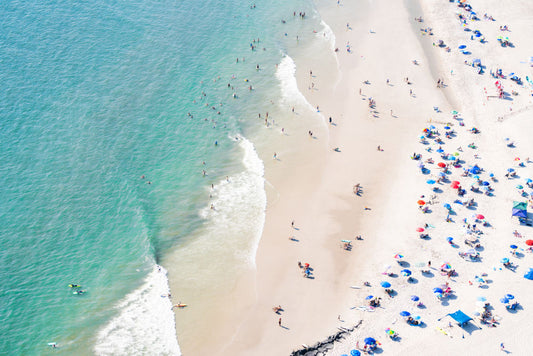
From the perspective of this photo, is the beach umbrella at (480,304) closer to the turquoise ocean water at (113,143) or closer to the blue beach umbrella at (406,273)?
the blue beach umbrella at (406,273)

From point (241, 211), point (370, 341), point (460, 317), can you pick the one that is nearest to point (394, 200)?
point (460, 317)

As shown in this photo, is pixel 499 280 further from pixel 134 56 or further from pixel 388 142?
pixel 134 56

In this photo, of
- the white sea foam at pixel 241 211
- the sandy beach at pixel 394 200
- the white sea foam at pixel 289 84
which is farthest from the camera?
the white sea foam at pixel 289 84

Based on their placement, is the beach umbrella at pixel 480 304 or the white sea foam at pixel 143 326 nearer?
the white sea foam at pixel 143 326

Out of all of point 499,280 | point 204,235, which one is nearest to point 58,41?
point 204,235

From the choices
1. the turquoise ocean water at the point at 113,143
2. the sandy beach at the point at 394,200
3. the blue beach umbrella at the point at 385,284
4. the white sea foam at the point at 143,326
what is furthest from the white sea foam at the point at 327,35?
the white sea foam at the point at 143,326

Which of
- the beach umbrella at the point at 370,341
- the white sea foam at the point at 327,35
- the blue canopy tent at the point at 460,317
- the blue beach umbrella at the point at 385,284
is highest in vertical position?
A: the white sea foam at the point at 327,35
